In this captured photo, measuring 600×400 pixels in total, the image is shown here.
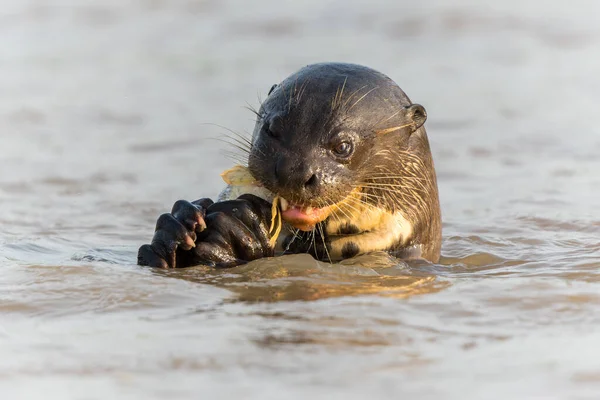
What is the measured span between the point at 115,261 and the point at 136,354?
7.77 ft

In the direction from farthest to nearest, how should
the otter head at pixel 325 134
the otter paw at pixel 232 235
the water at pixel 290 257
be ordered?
the otter paw at pixel 232 235 → the otter head at pixel 325 134 → the water at pixel 290 257

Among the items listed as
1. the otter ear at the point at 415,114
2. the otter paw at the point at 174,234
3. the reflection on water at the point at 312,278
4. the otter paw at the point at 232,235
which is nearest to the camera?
the reflection on water at the point at 312,278

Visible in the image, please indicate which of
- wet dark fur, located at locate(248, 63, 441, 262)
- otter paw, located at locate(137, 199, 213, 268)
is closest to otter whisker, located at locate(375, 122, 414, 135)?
wet dark fur, located at locate(248, 63, 441, 262)

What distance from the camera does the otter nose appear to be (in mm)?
6242

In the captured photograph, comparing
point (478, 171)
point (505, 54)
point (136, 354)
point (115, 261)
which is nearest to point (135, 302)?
point (136, 354)

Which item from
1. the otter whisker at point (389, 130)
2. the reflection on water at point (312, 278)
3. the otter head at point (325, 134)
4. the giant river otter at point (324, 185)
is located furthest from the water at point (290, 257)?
the otter whisker at point (389, 130)

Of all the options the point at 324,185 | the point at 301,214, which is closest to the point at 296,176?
the point at 324,185

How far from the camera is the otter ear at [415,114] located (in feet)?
23.7

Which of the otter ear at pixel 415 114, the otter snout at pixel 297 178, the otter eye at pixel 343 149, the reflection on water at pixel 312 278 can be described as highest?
the otter ear at pixel 415 114

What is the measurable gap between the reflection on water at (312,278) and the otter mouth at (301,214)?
0.26 meters

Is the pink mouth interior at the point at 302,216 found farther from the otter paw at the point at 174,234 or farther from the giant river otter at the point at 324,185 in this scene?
the otter paw at the point at 174,234

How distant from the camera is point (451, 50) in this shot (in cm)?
1670

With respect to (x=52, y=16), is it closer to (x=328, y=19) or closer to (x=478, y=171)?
(x=328, y=19)

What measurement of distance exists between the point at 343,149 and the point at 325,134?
0.15m
